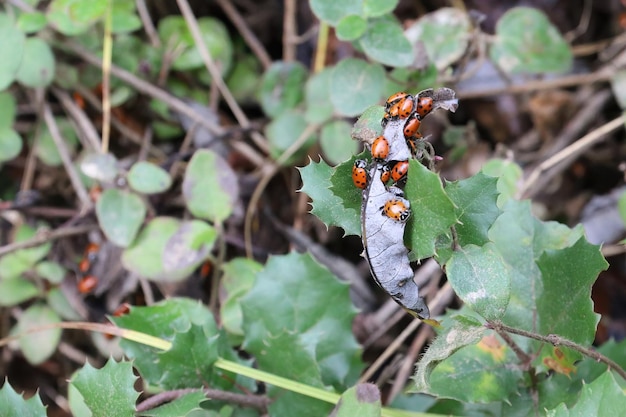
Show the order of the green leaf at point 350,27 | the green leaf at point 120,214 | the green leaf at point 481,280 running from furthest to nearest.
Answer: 1. the green leaf at point 120,214
2. the green leaf at point 350,27
3. the green leaf at point 481,280

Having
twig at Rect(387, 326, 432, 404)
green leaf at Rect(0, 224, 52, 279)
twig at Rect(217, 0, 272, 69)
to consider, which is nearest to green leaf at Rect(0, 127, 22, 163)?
green leaf at Rect(0, 224, 52, 279)

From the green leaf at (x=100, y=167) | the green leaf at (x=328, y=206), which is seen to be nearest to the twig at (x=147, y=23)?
the green leaf at (x=100, y=167)

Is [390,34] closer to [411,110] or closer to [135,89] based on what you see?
[411,110]

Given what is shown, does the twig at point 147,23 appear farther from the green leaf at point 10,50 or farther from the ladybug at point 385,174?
the ladybug at point 385,174

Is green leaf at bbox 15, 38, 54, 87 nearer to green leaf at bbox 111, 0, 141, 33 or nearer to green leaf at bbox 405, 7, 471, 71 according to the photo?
green leaf at bbox 111, 0, 141, 33

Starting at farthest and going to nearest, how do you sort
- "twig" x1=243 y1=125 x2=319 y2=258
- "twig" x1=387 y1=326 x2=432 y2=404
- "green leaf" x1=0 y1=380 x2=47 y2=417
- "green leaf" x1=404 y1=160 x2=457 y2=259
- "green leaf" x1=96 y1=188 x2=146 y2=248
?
"twig" x1=243 y1=125 x2=319 y2=258 < "green leaf" x1=96 y1=188 x2=146 y2=248 < "twig" x1=387 y1=326 x2=432 y2=404 < "green leaf" x1=0 y1=380 x2=47 y2=417 < "green leaf" x1=404 y1=160 x2=457 y2=259

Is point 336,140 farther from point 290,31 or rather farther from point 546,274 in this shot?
point 546,274
